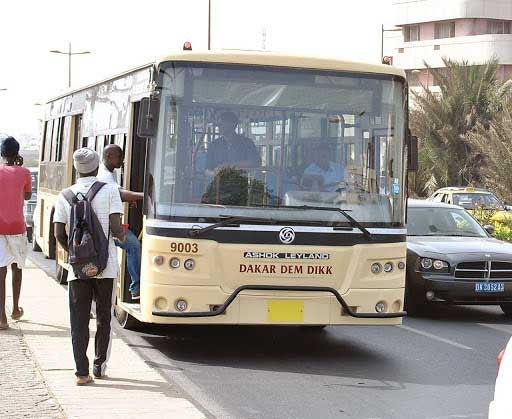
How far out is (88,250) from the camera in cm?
979

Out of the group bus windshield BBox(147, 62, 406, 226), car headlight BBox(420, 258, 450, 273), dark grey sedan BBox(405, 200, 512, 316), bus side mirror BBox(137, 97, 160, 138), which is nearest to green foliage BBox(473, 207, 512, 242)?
dark grey sedan BBox(405, 200, 512, 316)

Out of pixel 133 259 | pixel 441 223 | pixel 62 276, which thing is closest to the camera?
pixel 133 259

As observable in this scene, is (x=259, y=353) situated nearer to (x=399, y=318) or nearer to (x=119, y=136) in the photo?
(x=399, y=318)

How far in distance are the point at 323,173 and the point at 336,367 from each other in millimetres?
1810

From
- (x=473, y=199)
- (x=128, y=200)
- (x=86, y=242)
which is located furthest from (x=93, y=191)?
(x=473, y=199)

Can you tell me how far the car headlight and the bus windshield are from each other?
399 cm

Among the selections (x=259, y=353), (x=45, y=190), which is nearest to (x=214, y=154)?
(x=259, y=353)

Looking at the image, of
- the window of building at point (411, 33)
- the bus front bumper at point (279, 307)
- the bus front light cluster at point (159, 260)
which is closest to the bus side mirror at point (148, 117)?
the bus front light cluster at point (159, 260)

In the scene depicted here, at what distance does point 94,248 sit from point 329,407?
217 centimetres

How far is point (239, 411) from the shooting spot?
930 centimetres

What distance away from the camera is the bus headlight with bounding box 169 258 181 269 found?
38.0 feet

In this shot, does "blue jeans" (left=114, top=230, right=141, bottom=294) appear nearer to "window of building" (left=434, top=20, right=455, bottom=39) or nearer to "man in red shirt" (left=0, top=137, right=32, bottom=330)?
"man in red shirt" (left=0, top=137, right=32, bottom=330)

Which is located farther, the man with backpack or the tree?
the tree

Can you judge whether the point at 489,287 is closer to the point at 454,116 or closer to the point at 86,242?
the point at 86,242
